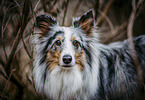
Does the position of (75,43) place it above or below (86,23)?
below

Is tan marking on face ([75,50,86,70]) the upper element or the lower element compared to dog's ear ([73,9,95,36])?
lower

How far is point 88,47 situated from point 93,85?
636mm

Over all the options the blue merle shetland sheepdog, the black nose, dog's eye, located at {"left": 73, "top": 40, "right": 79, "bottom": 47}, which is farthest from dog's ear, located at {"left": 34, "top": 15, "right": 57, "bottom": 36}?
the black nose

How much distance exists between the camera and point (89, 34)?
2.04 meters

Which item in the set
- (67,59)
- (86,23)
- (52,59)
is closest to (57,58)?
(52,59)

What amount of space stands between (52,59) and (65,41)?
349 mm

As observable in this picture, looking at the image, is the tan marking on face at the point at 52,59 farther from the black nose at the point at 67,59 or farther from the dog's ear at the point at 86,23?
the dog's ear at the point at 86,23

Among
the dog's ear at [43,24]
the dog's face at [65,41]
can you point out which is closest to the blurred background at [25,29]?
the dog's ear at [43,24]

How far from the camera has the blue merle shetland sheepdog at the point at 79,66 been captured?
6.18 ft

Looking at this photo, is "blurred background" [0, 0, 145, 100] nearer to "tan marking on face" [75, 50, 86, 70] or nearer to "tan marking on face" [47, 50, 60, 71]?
"tan marking on face" [47, 50, 60, 71]

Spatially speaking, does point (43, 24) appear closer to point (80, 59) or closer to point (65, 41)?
point (65, 41)

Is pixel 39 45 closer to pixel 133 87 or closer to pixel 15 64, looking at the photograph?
pixel 15 64

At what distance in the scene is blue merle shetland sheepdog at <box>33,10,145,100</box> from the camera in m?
1.88

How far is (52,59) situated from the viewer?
186 centimetres
